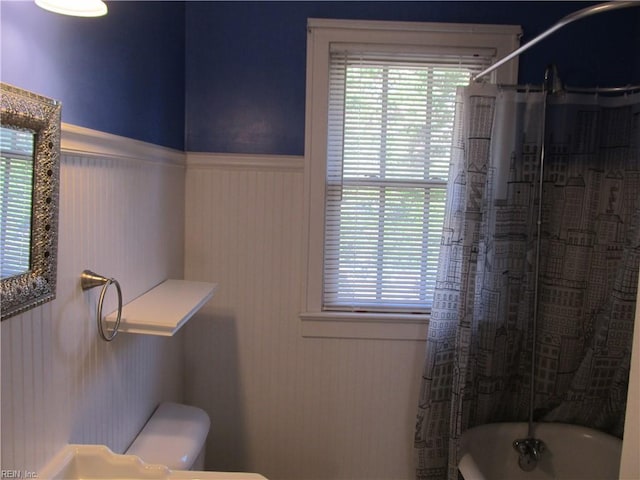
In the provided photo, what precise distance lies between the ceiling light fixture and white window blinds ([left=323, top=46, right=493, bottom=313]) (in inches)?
48.9

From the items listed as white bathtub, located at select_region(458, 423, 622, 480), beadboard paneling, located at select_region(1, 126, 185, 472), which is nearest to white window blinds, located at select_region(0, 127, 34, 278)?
beadboard paneling, located at select_region(1, 126, 185, 472)

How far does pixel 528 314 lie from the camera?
212cm

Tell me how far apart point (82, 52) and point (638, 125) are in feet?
6.26

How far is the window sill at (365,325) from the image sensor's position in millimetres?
2209

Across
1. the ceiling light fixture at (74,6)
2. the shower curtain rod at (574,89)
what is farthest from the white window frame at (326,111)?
the ceiling light fixture at (74,6)

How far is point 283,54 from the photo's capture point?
83.0 inches

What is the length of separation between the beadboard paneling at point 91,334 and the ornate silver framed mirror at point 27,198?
0.06 meters

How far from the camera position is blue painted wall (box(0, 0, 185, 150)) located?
986mm

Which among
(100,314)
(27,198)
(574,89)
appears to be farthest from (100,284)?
(574,89)

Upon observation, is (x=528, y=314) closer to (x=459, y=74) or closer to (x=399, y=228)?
(x=399, y=228)

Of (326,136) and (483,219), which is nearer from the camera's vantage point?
(483,219)

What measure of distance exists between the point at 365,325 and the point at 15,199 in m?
1.56

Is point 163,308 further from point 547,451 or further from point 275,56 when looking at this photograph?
point 547,451

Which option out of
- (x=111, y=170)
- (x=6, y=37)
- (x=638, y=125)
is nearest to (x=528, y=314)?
(x=638, y=125)
